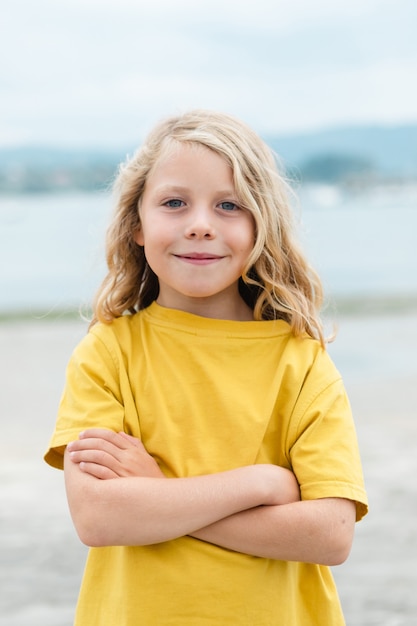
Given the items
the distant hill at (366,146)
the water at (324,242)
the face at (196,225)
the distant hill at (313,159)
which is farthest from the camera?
the distant hill at (366,146)

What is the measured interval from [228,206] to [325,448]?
1.46 feet

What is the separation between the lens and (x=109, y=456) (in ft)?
5.25

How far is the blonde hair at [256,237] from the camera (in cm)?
171

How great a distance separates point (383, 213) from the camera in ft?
50.9

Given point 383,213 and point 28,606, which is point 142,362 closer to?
point 28,606

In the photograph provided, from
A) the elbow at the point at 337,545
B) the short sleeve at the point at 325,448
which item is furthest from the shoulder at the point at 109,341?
the elbow at the point at 337,545

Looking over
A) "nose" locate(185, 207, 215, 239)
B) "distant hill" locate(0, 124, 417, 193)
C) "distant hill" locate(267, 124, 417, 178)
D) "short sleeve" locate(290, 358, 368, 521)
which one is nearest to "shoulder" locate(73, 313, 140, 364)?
"nose" locate(185, 207, 215, 239)

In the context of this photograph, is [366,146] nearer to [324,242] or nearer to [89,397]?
[324,242]

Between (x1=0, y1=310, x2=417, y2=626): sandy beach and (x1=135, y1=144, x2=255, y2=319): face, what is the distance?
152cm

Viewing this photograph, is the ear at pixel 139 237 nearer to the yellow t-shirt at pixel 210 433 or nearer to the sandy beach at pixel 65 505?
the yellow t-shirt at pixel 210 433

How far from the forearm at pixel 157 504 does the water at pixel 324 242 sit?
25.0 ft

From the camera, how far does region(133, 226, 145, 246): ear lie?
5.98 ft

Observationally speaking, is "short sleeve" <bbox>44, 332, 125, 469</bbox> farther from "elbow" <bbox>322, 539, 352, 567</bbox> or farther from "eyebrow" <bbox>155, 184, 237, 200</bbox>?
"elbow" <bbox>322, 539, 352, 567</bbox>

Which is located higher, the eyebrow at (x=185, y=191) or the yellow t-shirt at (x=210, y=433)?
the eyebrow at (x=185, y=191)
